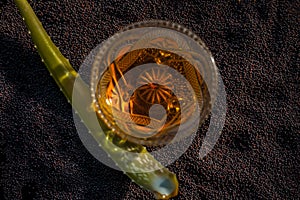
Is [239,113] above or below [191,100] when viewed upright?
below

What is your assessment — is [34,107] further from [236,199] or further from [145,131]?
[236,199]

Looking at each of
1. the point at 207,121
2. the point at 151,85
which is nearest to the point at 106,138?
the point at 151,85

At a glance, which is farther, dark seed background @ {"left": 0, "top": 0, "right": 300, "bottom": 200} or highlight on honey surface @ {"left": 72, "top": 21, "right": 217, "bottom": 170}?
dark seed background @ {"left": 0, "top": 0, "right": 300, "bottom": 200}

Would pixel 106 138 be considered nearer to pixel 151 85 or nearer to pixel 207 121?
pixel 151 85

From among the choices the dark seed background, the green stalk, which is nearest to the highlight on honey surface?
the green stalk

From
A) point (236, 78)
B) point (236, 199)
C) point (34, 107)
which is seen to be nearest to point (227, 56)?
point (236, 78)

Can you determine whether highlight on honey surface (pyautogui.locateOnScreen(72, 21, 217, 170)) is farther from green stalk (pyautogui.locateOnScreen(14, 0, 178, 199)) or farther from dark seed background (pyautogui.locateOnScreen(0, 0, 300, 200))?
dark seed background (pyautogui.locateOnScreen(0, 0, 300, 200))
